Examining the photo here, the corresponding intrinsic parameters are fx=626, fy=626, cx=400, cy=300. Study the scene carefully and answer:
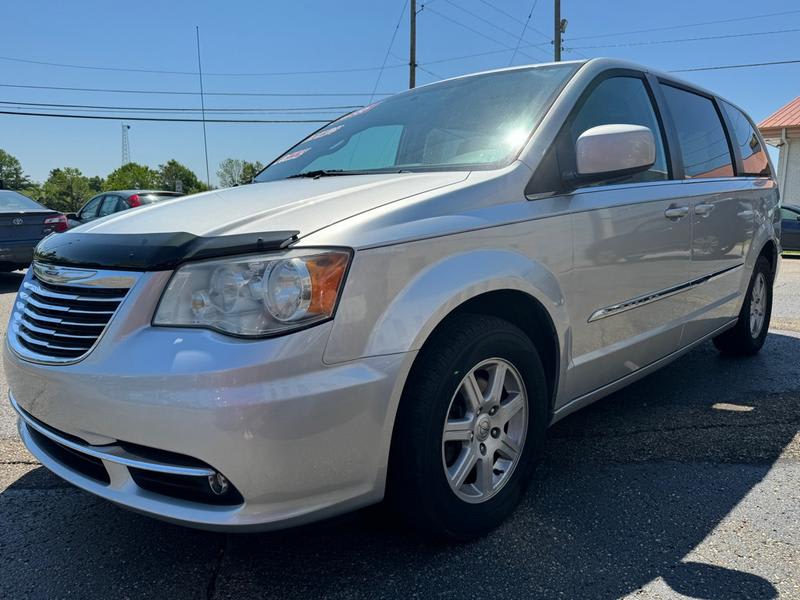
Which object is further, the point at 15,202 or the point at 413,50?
the point at 413,50

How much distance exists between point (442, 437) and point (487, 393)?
0.97ft

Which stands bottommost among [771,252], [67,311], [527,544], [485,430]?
[527,544]

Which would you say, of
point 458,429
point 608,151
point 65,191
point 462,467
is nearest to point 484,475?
point 462,467

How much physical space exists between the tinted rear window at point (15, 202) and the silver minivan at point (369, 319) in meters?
7.84

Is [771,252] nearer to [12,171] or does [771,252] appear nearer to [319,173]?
[319,173]

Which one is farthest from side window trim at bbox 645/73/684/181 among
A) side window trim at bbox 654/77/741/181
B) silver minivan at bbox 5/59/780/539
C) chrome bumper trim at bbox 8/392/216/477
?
chrome bumper trim at bbox 8/392/216/477

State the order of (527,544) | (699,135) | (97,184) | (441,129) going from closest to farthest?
1. (527,544)
2. (441,129)
3. (699,135)
4. (97,184)

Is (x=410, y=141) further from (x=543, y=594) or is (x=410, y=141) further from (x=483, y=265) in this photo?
(x=543, y=594)

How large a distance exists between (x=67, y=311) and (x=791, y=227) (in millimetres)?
16901

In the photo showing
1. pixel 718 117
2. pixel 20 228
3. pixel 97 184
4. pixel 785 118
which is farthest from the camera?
pixel 97 184

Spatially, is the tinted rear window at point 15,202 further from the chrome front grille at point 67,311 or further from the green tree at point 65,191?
the green tree at point 65,191

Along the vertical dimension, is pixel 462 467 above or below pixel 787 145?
below

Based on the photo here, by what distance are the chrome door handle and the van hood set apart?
4.12 feet

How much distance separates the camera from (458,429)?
6.72 ft
